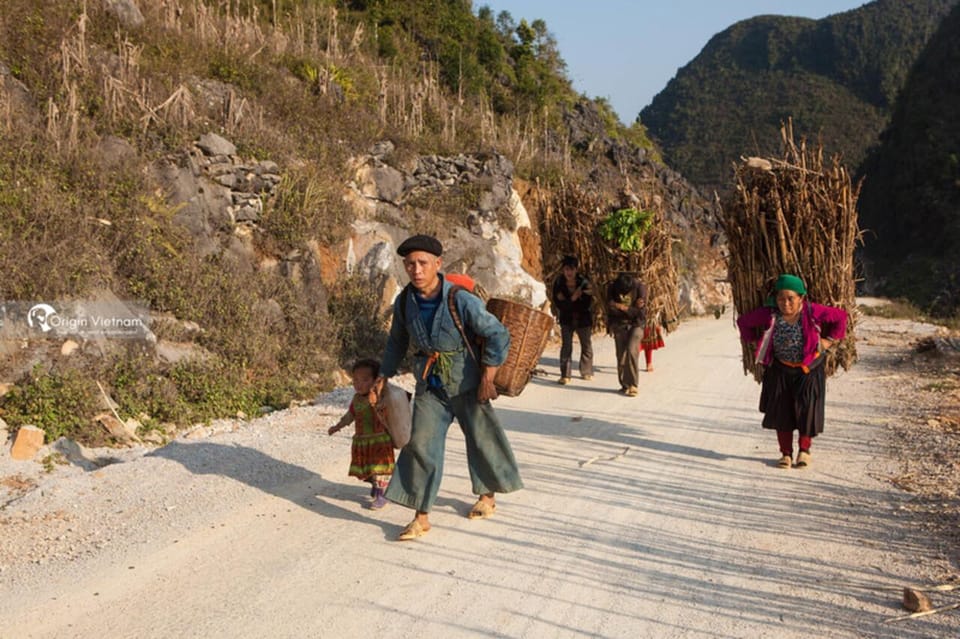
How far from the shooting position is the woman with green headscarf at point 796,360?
19.1 feet

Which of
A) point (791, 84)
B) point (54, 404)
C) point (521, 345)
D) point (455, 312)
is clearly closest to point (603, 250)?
point (521, 345)

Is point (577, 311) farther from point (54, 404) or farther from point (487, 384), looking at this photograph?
point (54, 404)

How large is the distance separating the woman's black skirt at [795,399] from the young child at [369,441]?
313cm

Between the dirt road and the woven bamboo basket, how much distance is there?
0.84 meters

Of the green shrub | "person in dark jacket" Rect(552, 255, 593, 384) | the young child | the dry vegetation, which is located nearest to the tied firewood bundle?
the dry vegetation

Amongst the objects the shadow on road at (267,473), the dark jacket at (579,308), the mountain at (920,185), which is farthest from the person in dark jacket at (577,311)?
the mountain at (920,185)

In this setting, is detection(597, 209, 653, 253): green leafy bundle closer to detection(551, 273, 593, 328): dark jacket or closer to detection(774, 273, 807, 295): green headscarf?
detection(551, 273, 593, 328): dark jacket

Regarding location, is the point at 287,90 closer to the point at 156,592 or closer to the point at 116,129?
the point at 116,129

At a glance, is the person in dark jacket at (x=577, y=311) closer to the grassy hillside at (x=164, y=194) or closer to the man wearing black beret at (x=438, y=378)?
the grassy hillside at (x=164, y=194)

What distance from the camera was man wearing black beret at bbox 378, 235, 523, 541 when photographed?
169 inches

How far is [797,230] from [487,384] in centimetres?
357

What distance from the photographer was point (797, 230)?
21.0 feet

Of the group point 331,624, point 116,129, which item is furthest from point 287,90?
point 331,624

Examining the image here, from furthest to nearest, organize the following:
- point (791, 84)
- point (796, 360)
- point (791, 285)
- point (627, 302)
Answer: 1. point (791, 84)
2. point (627, 302)
3. point (796, 360)
4. point (791, 285)
